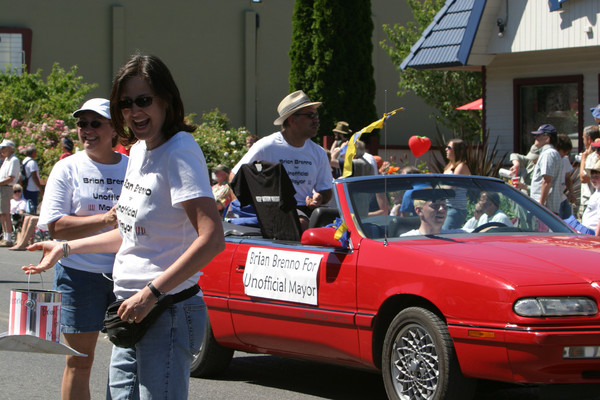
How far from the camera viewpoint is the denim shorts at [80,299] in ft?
15.9

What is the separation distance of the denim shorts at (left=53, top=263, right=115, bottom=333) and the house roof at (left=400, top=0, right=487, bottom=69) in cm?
1172

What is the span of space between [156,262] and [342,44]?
20.6 meters

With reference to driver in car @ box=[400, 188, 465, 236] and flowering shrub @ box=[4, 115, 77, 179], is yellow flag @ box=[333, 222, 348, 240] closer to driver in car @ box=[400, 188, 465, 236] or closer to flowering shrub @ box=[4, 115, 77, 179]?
driver in car @ box=[400, 188, 465, 236]

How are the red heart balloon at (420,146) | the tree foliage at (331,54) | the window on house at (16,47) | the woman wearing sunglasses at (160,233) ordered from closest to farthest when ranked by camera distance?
1. the woman wearing sunglasses at (160,233)
2. the red heart balloon at (420,146)
3. the tree foliage at (331,54)
4. the window on house at (16,47)

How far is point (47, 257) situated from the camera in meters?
4.59

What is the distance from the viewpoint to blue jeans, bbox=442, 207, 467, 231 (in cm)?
648

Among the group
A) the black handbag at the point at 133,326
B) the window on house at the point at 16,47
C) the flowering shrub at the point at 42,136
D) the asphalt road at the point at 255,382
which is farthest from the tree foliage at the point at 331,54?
the black handbag at the point at 133,326

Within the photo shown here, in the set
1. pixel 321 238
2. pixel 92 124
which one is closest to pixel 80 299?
pixel 92 124

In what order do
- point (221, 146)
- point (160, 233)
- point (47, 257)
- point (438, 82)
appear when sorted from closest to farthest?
point (160, 233) < point (47, 257) < point (221, 146) < point (438, 82)

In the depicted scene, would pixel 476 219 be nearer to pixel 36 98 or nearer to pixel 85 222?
pixel 85 222

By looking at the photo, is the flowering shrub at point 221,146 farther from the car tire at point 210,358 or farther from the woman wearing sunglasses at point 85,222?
the woman wearing sunglasses at point 85,222

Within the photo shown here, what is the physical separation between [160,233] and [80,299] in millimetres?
1430

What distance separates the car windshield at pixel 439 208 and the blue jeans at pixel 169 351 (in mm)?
2706

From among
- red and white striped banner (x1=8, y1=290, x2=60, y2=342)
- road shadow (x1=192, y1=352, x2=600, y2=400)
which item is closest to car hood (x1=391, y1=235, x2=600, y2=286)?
road shadow (x1=192, y1=352, x2=600, y2=400)
